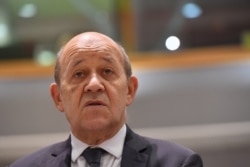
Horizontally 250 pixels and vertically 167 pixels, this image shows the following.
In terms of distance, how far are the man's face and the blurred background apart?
25.4 inches

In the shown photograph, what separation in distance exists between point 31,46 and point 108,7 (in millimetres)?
618

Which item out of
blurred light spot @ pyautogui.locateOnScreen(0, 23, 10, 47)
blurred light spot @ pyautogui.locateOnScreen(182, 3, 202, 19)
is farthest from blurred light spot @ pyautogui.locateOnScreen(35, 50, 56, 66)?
blurred light spot @ pyautogui.locateOnScreen(182, 3, 202, 19)

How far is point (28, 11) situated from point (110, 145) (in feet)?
9.93

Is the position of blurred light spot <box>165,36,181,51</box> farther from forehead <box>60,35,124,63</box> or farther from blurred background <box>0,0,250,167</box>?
forehead <box>60,35,124,63</box>

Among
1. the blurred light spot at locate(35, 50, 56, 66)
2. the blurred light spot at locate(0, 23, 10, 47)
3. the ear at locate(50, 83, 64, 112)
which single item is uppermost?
the ear at locate(50, 83, 64, 112)

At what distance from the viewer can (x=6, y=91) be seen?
11.8 ft

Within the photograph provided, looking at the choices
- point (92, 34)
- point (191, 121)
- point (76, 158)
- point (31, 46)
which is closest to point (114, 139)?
point (76, 158)

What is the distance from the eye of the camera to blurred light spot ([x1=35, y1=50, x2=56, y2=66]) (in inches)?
156

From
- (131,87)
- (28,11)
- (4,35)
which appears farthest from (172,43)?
(131,87)

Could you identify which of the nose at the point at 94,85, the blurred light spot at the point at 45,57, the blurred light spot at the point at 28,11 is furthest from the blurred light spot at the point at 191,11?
the nose at the point at 94,85

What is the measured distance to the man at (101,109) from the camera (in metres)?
1.41

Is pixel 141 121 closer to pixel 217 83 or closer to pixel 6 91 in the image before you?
pixel 217 83

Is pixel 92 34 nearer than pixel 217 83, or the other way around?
pixel 92 34

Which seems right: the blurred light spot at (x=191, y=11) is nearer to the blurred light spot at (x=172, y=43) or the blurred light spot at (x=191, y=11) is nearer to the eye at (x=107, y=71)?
the blurred light spot at (x=172, y=43)
